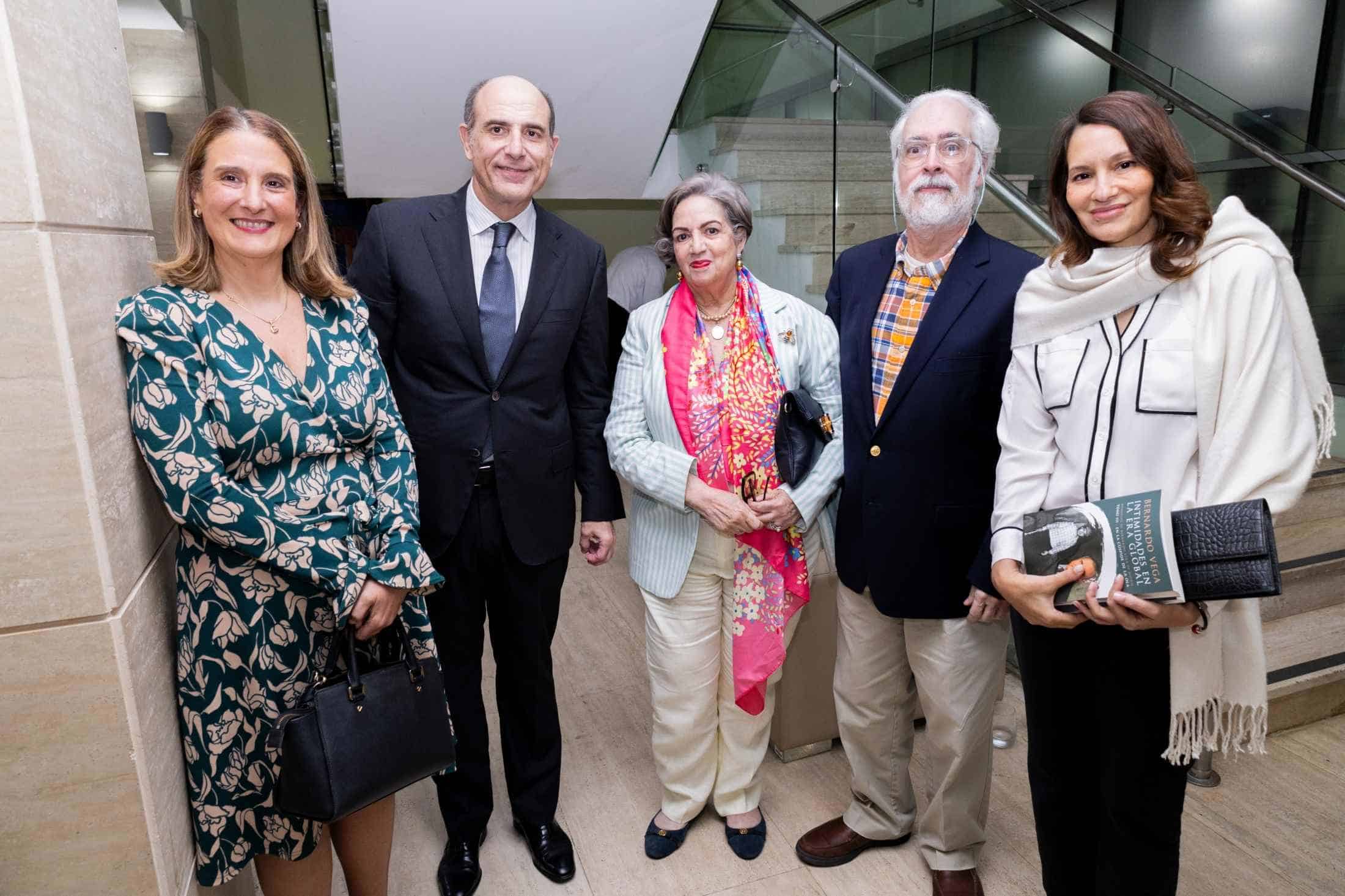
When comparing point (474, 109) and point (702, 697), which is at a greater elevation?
point (474, 109)

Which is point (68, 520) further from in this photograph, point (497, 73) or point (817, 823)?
point (497, 73)

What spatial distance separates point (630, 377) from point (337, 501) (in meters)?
0.79

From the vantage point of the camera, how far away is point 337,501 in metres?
1.51

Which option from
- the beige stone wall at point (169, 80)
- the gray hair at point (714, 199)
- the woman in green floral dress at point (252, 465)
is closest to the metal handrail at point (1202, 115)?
the gray hair at point (714, 199)

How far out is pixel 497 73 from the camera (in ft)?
13.2

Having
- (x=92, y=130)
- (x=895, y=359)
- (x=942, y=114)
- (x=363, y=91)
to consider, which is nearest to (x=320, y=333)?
(x=92, y=130)

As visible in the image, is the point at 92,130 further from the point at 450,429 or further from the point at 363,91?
the point at 363,91

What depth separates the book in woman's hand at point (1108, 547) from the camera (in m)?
1.21

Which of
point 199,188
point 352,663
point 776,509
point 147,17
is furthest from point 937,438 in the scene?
point 147,17

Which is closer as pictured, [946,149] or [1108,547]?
[1108,547]

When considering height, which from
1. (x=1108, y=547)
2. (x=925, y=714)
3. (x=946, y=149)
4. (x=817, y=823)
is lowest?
(x=817, y=823)

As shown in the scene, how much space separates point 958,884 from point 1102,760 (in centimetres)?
68

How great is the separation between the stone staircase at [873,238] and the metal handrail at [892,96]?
4 cm

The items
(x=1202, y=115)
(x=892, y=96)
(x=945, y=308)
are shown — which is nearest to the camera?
(x=945, y=308)
